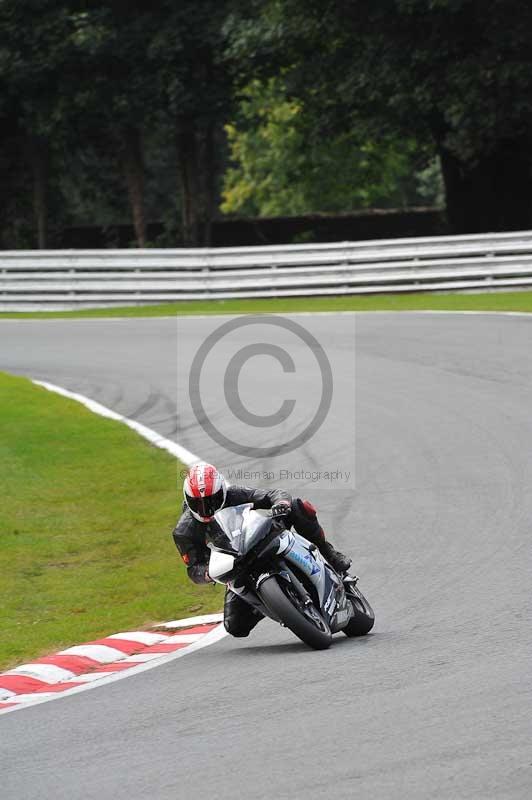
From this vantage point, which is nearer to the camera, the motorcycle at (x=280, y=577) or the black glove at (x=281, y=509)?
the motorcycle at (x=280, y=577)

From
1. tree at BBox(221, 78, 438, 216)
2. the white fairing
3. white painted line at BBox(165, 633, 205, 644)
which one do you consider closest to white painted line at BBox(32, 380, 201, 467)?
white painted line at BBox(165, 633, 205, 644)

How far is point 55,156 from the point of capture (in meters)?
47.7

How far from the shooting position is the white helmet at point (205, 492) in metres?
7.55

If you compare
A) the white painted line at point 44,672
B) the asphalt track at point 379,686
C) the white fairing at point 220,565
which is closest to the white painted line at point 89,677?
the white painted line at point 44,672

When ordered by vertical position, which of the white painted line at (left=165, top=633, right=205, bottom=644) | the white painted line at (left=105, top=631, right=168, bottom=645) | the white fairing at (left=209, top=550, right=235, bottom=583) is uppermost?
the white fairing at (left=209, top=550, right=235, bottom=583)

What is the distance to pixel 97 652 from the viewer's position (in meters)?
8.14

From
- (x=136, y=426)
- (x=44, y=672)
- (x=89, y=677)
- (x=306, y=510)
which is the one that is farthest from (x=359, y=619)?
(x=136, y=426)

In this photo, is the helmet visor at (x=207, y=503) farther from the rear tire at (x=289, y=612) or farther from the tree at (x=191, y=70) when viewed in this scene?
the tree at (x=191, y=70)

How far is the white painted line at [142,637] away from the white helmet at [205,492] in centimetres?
117

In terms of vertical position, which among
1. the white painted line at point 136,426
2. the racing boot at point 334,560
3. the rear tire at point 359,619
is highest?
the racing boot at point 334,560

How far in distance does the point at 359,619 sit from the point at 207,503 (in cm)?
123

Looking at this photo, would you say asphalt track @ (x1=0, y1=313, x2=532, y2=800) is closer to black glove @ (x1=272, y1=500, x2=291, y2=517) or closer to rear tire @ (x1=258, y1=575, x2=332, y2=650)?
rear tire @ (x1=258, y1=575, x2=332, y2=650)

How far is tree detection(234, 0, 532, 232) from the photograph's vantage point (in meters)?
30.6

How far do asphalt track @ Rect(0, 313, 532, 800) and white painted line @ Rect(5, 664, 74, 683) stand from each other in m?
0.59
